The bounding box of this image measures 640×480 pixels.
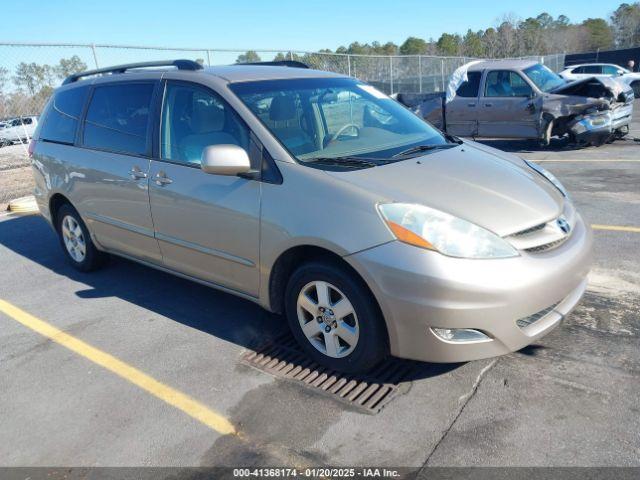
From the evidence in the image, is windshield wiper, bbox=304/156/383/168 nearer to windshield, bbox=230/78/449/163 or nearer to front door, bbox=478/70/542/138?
windshield, bbox=230/78/449/163

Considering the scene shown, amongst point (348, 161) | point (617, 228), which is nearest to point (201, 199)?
point (348, 161)

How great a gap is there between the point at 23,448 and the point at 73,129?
3.02 m

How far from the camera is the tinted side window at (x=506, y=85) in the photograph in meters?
11.0

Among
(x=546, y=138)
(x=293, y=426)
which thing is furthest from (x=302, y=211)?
(x=546, y=138)

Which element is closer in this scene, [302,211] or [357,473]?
[357,473]

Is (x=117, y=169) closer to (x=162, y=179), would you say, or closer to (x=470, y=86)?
(x=162, y=179)

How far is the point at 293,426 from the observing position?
9.29 feet

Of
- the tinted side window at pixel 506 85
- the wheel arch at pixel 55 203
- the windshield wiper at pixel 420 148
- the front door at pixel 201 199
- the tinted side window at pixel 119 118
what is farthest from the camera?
the tinted side window at pixel 506 85

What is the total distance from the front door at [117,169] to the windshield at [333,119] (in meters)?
1.01

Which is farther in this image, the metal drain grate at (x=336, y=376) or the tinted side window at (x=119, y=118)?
the tinted side window at (x=119, y=118)

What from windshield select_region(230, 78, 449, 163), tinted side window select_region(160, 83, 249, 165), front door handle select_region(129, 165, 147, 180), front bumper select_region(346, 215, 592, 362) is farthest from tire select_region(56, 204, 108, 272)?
front bumper select_region(346, 215, 592, 362)

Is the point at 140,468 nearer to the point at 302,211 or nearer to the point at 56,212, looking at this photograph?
the point at 302,211

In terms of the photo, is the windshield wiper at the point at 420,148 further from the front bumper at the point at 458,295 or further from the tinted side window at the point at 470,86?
the tinted side window at the point at 470,86

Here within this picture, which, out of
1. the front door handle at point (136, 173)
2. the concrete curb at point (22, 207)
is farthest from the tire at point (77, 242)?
the concrete curb at point (22, 207)
